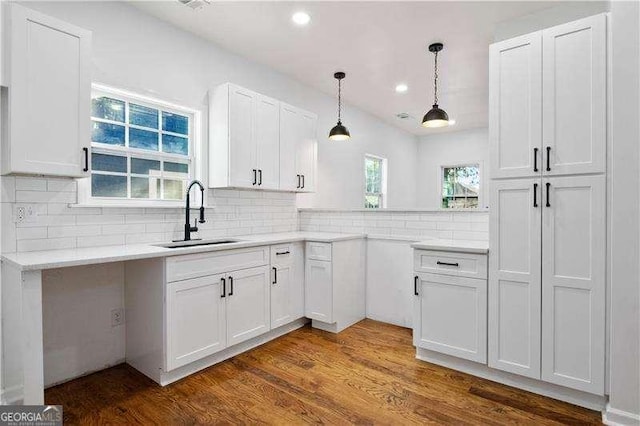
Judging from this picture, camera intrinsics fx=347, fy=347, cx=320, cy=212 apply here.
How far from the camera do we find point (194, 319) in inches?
100

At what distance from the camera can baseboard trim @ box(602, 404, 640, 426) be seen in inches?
76.7

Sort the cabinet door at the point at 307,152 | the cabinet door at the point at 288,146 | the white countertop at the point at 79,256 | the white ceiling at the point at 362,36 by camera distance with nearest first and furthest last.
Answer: the white countertop at the point at 79,256 < the white ceiling at the point at 362,36 < the cabinet door at the point at 288,146 < the cabinet door at the point at 307,152

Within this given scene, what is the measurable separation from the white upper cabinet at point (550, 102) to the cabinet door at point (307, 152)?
2.14 meters

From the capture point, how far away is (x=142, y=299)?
2.59 metres

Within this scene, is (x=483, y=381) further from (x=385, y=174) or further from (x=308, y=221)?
(x=385, y=174)

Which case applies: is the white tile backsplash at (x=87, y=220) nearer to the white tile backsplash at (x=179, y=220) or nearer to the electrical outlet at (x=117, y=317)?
the white tile backsplash at (x=179, y=220)

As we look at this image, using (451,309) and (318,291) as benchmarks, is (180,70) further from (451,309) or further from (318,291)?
(451,309)

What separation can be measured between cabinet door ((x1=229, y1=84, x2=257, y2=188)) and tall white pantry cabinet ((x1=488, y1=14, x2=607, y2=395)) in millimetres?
2156

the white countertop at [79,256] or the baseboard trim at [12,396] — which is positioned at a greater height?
the white countertop at [79,256]

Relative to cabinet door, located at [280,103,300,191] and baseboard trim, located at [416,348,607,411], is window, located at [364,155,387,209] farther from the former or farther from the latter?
baseboard trim, located at [416,348,607,411]

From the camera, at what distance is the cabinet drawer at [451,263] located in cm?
254

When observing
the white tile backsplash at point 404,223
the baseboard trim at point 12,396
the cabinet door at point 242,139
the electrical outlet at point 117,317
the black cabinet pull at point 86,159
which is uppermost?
the cabinet door at point 242,139

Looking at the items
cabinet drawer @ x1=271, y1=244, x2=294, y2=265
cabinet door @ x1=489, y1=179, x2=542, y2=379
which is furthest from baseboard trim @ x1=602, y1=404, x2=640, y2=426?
cabinet drawer @ x1=271, y1=244, x2=294, y2=265

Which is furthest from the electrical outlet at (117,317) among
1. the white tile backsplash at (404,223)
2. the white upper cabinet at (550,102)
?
the white upper cabinet at (550,102)
